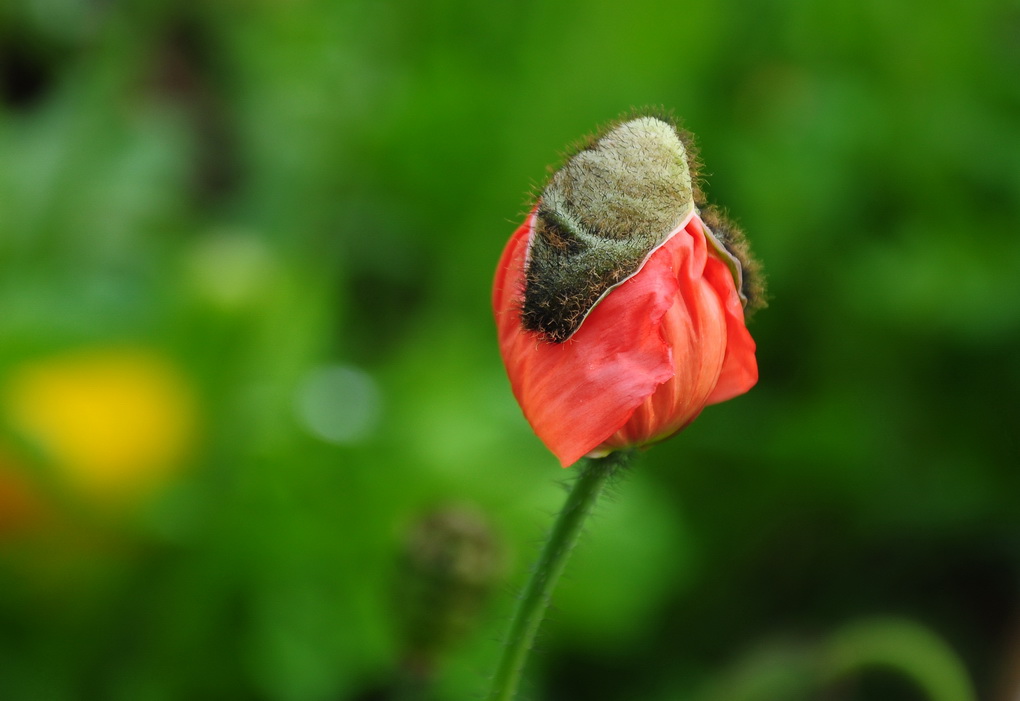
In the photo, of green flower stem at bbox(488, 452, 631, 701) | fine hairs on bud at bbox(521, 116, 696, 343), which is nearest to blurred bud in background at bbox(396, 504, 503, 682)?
green flower stem at bbox(488, 452, 631, 701)

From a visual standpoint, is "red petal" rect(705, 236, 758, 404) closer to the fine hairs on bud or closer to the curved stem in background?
the fine hairs on bud

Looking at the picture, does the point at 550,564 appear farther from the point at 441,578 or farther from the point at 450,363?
the point at 450,363

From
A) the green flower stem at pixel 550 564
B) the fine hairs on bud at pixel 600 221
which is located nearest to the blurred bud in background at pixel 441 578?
the green flower stem at pixel 550 564

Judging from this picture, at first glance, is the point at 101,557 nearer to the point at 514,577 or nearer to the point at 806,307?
the point at 514,577

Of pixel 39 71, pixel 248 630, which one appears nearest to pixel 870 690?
pixel 248 630

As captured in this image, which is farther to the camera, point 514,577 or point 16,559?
point 514,577

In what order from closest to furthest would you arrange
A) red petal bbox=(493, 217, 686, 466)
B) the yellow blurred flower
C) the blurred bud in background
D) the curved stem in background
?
red petal bbox=(493, 217, 686, 466), the blurred bud in background, the curved stem in background, the yellow blurred flower

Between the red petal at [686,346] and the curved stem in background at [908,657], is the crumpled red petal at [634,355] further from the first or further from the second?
the curved stem in background at [908,657]
